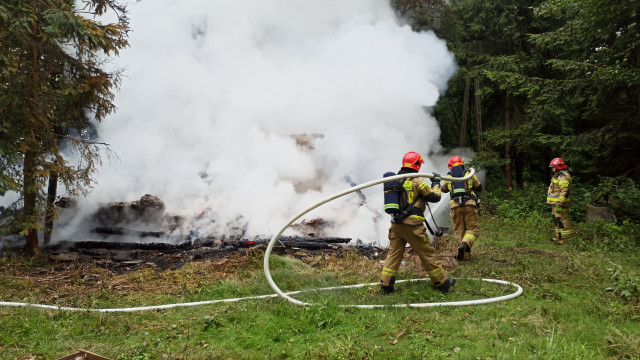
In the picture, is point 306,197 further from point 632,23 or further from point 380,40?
point 632,23

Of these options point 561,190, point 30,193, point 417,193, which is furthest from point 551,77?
point 30,193

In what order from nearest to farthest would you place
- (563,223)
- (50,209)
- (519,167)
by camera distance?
(50,209), (563,223), (519,167)

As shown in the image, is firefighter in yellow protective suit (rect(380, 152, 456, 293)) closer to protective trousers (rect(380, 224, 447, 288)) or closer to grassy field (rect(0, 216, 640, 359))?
protective trousers (rect(380, 224, 447, 288))

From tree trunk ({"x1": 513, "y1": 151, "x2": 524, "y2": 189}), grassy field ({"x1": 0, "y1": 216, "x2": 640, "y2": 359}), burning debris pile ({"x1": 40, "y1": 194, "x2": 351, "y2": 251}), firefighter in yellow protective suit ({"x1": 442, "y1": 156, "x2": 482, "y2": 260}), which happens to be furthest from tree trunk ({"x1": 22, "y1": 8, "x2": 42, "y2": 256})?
tree trunk ({"x1": 513, "y1": 151, "x2": 524, "y2": 189})

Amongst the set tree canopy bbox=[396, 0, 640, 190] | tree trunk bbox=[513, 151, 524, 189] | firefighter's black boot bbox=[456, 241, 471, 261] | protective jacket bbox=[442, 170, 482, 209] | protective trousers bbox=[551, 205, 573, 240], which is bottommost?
firefighter's black boot bbox=[456, 241, 471, 261]

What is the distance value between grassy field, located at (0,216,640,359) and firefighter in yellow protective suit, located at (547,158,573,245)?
1918 millimetres

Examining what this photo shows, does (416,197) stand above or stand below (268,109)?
below

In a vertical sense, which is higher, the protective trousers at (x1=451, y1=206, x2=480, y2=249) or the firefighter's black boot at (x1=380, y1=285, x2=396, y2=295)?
the protective trousers at (x1=451, y1=206, x2=480, y2=249)

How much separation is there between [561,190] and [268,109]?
1068 cm

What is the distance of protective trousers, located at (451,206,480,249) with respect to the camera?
7.11 meters

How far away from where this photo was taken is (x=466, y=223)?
736 centimetres

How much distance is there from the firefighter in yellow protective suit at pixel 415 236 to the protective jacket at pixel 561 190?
205 inches

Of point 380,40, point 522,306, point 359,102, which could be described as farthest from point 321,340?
point 380,40

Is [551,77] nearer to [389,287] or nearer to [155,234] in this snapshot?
[389,287]
